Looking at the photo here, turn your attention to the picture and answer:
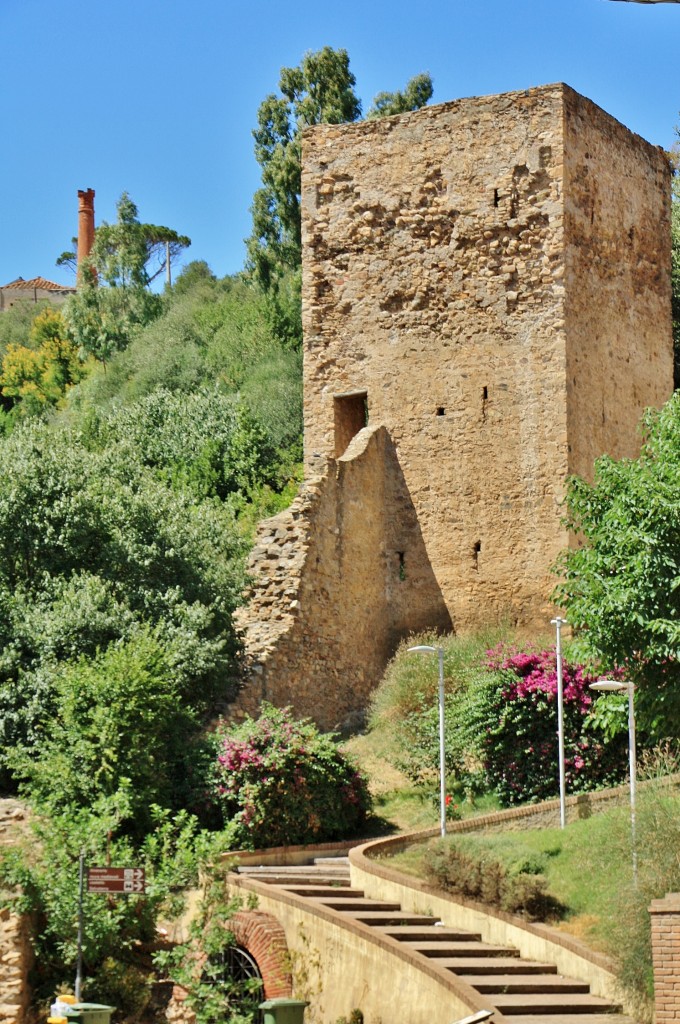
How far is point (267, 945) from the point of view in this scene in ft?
60.6

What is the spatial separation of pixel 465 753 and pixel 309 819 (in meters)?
2.60

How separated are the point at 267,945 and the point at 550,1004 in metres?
3.51

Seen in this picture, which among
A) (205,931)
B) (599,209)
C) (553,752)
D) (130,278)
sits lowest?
(205,931)

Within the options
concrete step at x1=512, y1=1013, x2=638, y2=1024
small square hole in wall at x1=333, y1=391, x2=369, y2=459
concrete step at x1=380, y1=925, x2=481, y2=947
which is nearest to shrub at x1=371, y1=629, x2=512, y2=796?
small square hole in wall at x1=333, y1=391, x2=369, y2=459

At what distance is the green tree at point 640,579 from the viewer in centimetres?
2033

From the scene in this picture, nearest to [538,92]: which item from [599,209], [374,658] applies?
[599,209]

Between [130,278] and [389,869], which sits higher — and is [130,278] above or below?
above

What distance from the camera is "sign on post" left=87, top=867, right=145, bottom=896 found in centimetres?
1716

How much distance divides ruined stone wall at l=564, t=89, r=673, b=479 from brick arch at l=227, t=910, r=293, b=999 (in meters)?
10.3

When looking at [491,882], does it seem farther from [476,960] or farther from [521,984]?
[521,984]

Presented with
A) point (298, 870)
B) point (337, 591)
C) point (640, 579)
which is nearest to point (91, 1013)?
point (298, 870)

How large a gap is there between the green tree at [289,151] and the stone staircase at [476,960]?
26.4m

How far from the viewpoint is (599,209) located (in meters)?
27.9

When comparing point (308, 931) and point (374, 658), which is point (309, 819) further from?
point (374, 658)
